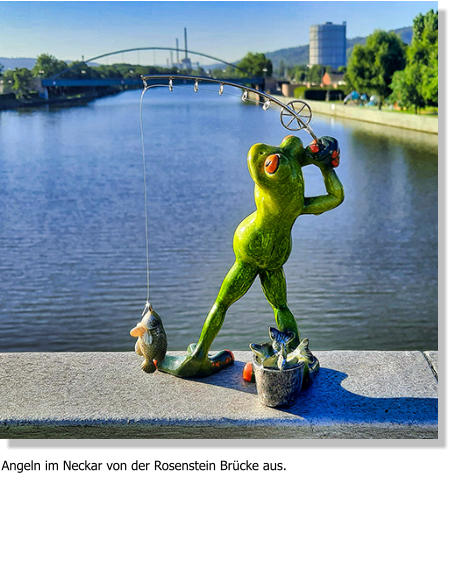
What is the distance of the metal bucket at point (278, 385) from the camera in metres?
5.42

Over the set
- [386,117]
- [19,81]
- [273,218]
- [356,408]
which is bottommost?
[356,408]

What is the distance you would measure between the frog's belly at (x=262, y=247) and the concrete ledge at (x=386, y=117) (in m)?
26.7

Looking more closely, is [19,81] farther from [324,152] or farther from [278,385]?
[278,385]

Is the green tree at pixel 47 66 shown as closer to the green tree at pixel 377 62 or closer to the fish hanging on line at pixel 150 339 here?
the green tree at pixel 377 62

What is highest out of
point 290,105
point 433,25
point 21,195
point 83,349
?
point 433,25

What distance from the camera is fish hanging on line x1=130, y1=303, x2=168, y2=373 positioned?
19.5ft

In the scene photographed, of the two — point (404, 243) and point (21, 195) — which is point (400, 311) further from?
point (21, 195)

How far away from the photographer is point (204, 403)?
220 inches

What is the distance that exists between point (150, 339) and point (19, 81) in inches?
3055

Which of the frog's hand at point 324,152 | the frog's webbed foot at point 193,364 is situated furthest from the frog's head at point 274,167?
the frog's webbed foot at point 193,364

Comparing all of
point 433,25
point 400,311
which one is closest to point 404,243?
point 400,311

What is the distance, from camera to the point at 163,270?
11.6m

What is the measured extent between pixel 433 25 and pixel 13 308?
37.0m

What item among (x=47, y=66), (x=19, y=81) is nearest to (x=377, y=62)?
(x=19, y=81)
